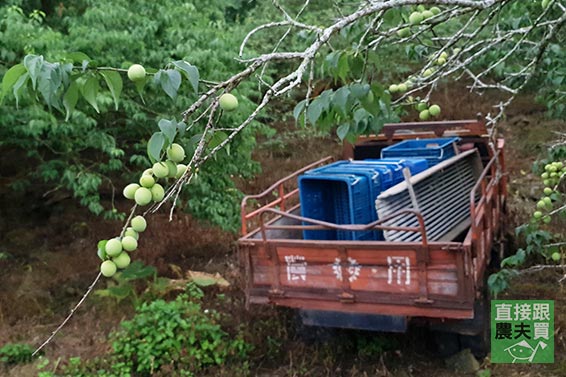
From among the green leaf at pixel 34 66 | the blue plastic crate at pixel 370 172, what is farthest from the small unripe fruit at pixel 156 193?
the blue plastic crate at pixel 370 172

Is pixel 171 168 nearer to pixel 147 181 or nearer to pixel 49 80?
pixel 147 181

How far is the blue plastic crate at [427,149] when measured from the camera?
633cm

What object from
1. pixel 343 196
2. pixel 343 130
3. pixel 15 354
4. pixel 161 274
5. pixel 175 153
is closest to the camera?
pixel 175 153

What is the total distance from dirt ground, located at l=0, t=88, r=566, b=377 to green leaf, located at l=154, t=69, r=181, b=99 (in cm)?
395

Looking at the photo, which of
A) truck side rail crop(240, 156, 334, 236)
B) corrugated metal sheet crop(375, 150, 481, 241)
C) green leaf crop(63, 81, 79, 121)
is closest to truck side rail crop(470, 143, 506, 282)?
corrugated metal sheet crop(375, 150, 481, 241)

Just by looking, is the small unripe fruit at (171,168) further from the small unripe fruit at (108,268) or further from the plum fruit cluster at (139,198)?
the small unripe fruit at (108,268)

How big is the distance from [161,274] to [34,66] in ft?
19.6

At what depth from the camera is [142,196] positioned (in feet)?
4.73

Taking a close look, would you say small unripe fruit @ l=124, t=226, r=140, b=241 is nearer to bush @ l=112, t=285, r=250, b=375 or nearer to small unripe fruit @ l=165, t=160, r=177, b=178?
small unripe fruit @ l=165, t=160, r=177, b=178

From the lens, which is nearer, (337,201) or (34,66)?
(34,66)

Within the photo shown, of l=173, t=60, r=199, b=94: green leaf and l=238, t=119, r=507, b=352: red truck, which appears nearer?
l=173, t=60, r=199, b=94: green leaf

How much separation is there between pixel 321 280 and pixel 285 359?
1.11 m

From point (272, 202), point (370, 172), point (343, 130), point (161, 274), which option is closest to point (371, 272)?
point (370, 172)

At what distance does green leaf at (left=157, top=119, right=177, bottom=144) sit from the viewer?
55.7 inches
